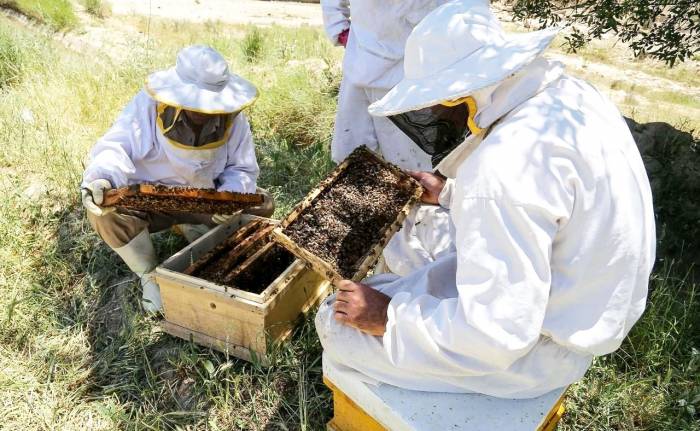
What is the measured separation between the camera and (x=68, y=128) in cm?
560

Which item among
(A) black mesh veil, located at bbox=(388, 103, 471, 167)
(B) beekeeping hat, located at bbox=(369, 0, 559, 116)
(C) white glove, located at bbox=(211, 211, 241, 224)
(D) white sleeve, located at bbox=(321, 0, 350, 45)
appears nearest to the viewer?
(B) beekeeping hat, located at bbox=(369, 0, 559, 116)

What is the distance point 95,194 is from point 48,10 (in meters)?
12.1

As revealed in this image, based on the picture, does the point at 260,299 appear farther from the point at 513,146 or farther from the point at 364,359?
the point at 513,146

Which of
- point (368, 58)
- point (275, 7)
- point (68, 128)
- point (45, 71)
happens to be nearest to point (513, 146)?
point (368, 58)

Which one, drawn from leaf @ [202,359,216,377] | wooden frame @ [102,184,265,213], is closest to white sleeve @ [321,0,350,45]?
wooden frame @ [102,184,265,213]

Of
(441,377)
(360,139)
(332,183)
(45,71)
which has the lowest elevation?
(45,71)

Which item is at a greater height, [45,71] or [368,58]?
[368,58]

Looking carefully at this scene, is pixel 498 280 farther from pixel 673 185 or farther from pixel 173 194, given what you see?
Result: pixel 673 185

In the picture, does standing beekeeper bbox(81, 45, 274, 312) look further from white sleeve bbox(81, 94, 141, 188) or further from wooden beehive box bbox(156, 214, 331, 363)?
wooden beehive box bbox(156, 214, 331, 363)

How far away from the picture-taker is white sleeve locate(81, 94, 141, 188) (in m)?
3.31

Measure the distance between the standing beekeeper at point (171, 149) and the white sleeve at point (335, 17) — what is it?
125 centimetres

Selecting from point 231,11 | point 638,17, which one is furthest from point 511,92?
point 231,11

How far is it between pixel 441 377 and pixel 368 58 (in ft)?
8.72

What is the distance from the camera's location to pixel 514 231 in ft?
5.75
